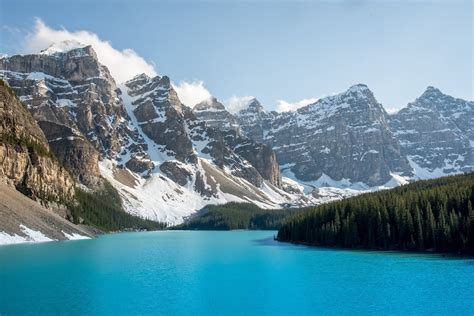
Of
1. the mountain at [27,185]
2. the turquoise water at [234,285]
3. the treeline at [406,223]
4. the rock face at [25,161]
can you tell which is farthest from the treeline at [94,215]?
the turquoise water at [234,285]

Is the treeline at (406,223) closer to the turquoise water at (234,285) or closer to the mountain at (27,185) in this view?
the turquoise water at (234,285)

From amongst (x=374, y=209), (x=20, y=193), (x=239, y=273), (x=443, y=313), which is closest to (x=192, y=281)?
(x=239, y=273)

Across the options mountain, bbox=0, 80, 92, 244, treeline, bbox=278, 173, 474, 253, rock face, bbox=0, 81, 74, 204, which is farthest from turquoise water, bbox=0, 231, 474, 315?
rock face, bbox=0, 81, 74, 204

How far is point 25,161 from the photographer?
130 m

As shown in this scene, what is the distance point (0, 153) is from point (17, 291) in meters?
86.8

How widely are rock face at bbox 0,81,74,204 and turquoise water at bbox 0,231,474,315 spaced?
5473 cm

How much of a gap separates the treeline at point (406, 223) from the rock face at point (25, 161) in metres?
71.3

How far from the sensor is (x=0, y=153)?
120125 mm

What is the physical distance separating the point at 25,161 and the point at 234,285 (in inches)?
3869

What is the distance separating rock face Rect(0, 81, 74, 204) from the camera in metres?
124

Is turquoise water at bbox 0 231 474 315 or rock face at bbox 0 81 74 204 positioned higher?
rock face at bbox 0 81 74 204

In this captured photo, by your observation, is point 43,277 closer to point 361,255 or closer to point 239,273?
point 239,273

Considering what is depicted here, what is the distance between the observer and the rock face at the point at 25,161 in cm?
12369

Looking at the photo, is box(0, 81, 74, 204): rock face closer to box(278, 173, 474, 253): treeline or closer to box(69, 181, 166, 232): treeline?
box(69, 181, 166, 232): treeline
